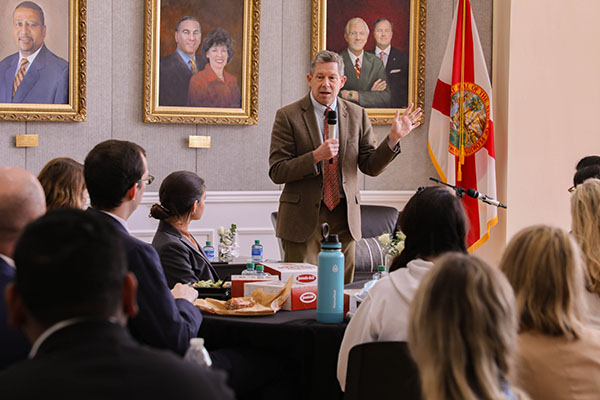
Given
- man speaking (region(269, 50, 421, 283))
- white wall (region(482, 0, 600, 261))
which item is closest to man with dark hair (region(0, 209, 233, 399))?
man speaking (region(269, 50, 421, 283))

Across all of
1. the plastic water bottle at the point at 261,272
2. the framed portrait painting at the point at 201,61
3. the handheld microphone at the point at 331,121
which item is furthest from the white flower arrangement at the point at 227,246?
the framed portrait painting at the point at 201,61

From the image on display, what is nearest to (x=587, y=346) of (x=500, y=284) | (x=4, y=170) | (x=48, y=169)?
(x=500, y=284)

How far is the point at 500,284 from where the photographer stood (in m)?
1.39

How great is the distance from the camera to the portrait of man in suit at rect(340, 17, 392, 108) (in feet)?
19.9

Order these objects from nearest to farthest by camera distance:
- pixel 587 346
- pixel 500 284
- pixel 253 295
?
pixel 500 284
pixel 587 346
pixel 253 295

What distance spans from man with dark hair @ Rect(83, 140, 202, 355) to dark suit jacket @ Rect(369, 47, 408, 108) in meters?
3.90

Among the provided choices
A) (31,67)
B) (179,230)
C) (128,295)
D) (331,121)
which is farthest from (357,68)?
(128,295)

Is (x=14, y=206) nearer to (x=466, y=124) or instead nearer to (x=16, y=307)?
(x=16, y=307)

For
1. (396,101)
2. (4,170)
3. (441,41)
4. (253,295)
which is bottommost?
(253,295)

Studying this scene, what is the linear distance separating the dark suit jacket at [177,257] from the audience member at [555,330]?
175cm

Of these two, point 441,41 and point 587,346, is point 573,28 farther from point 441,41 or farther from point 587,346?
point 587,346

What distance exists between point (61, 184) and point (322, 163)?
5.52ft

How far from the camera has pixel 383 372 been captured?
1922 mm

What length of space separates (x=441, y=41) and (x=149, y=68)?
2.48 metres
